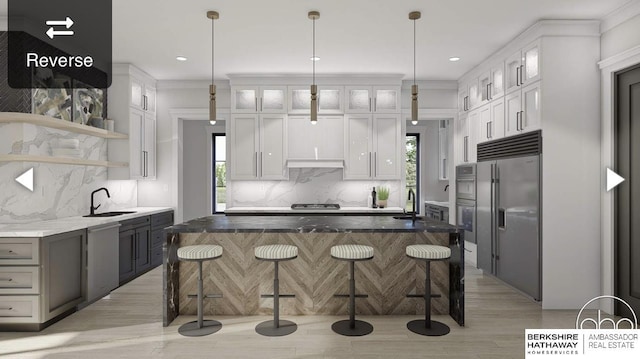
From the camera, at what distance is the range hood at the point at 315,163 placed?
19.4 feet

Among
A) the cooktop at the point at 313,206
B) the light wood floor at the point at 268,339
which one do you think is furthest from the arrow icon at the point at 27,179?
the cooktop at the point at 313,206

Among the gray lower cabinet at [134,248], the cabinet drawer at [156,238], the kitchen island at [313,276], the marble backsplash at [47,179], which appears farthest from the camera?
the cabinet drawer at [156,238]

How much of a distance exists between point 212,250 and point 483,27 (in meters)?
3.60

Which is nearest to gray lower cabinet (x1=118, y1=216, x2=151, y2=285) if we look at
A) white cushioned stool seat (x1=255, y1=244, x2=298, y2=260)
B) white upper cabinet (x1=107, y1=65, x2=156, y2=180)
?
white upper cabinet (x1=107, y1=65, x2=156, y2=180)

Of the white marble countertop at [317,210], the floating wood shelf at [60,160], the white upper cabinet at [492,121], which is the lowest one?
the white marble countertop at [317,210]

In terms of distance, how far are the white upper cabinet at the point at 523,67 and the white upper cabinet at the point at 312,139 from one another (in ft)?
8.03

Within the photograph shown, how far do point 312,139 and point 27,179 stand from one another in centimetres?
361

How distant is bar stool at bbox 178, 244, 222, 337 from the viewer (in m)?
3.21

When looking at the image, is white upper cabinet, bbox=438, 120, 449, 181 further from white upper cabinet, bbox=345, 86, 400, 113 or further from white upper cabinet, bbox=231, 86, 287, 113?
white upper cabinet, bbox=231, 86, 287, 113

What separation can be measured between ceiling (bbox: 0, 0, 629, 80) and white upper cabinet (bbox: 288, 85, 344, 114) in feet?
1.07

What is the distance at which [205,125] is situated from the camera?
779 cm

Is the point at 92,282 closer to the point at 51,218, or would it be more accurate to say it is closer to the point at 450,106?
the point at 51,218

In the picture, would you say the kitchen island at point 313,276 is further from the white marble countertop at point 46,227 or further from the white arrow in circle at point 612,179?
the white arrow in circle at point 612,179

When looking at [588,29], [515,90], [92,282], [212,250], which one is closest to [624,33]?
[588,29]
